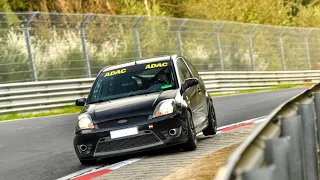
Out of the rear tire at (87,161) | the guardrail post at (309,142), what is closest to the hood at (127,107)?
the rear tire at (87,161)

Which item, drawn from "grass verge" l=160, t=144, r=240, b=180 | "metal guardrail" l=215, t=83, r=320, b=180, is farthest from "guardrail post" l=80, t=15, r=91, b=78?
"metal guardrail" l=215, t=83, r=320, b=180

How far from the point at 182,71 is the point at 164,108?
5.53ft

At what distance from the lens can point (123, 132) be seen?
30.2 feet

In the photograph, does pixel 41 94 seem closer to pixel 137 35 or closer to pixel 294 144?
pixel 137 35

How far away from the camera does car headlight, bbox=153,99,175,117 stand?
9375 mm

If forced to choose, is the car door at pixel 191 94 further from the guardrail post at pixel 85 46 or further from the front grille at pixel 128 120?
the guardrail post at pixel 85 46

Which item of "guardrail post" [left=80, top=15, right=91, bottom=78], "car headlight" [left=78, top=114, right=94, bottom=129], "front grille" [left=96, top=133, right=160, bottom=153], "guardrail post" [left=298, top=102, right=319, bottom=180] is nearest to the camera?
"guardrail post" [left=298, top=102, right=319, bottom=180]

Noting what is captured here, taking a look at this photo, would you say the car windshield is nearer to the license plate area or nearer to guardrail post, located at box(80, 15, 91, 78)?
the license plate area

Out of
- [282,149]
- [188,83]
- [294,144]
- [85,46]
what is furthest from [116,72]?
[85,46]

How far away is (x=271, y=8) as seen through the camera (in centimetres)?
4816

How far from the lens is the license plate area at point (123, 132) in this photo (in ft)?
30.2

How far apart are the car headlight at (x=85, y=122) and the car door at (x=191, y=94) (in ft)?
4.80

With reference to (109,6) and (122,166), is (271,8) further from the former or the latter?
(122,166)

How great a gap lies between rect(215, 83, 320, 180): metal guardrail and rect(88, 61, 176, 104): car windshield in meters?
4.36
